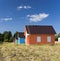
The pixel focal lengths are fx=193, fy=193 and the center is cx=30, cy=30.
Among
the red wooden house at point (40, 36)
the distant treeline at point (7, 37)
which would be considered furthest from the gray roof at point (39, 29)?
the distant treeline at point (7, 37)

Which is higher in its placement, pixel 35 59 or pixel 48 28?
pixel 48 28

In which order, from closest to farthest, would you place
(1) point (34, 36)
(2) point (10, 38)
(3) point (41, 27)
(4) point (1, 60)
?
(4) point (1, 60)
(1) point (34, 36)
(3) point (41, 27)
(2) point (10, 38)

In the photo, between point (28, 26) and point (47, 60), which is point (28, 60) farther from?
point (28, 26)

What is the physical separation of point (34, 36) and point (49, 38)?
2.98 metres

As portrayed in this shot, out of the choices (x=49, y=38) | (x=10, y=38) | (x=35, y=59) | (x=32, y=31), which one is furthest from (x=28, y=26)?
(x=35, y=59)

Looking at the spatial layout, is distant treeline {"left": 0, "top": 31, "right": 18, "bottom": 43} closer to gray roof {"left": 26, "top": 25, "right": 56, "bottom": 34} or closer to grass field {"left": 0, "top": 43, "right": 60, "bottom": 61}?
gray roof {"left": 26, "top": 25, "right": 56, "bottom": 34}

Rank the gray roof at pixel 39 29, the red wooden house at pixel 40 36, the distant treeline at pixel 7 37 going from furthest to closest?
the distant treeline at pixel 7 37, the gray roof at pixel 39 29, the red wooden house at pixel 40 36

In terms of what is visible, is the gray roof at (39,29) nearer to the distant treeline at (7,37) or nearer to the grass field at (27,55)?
the grass field at (27,55)

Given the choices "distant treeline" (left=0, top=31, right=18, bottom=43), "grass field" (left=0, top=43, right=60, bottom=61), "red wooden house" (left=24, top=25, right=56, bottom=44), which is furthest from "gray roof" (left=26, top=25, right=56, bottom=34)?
"distant treeline" (left=0, top=31, right=18, bottom=43)

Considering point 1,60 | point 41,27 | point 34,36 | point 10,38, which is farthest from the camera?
point 10,38

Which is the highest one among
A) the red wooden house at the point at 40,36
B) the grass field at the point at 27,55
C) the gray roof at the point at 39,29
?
the gray roof at the point at 39,29

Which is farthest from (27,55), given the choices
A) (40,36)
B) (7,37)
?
(7,37)

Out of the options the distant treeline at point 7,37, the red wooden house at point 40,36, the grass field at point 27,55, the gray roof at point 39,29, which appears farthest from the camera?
the distant treeline at point 7,37

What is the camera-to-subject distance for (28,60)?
12297 millimetres
